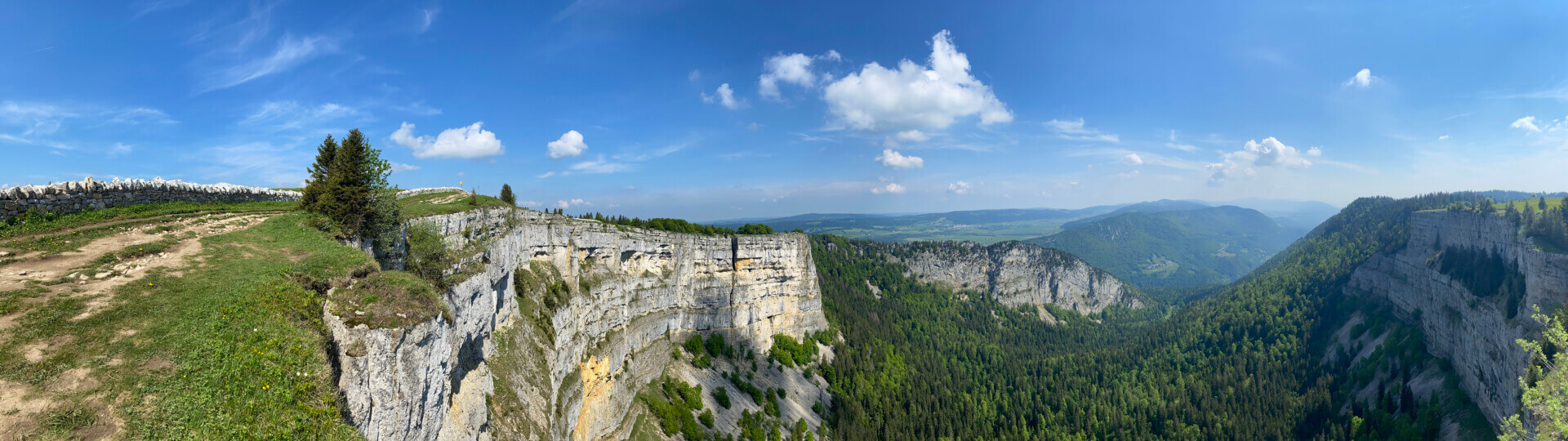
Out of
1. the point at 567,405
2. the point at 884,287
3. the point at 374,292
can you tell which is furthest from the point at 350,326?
the point at 884,287

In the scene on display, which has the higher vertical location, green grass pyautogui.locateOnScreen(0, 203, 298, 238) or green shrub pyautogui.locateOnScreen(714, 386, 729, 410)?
green grass pyautogui.locateOnScreen(0, 203, 298, 238)

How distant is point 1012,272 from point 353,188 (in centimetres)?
18120

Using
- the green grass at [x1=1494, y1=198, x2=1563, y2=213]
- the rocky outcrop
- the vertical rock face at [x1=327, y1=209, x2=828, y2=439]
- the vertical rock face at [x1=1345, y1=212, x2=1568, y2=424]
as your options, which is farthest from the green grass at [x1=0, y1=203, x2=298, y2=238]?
the rocky outcrop

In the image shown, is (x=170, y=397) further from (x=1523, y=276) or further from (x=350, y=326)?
(x=1523, y=276)

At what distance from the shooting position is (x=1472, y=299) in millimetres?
65750

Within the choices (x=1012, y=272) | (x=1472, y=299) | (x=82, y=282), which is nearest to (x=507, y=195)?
(x=82, y=282)

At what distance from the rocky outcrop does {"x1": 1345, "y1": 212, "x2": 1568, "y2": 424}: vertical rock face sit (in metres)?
81.3

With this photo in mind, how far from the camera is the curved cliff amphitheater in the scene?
11492 mm

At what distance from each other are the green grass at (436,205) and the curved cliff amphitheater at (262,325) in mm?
382

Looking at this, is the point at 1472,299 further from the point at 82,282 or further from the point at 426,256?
the point at 82,282

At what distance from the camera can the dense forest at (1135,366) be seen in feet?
262

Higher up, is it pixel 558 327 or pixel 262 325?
pixel 262 325

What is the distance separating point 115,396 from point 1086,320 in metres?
207

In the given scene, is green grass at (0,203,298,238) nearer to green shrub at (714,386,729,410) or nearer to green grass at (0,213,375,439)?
green grass at (0,213,375,439)
